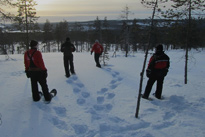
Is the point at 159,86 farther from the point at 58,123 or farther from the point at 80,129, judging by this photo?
the point at 58,123

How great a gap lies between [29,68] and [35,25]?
28565 millimetres

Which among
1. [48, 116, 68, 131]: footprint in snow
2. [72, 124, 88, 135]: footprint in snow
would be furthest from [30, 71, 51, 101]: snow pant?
[72, 124, 88, 135]: footprint in snow

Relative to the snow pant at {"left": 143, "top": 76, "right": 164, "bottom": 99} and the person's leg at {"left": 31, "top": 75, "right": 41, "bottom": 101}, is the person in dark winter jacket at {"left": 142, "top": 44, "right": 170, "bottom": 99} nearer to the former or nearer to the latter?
the snow pant at {"left": 143, "top": 76, "right": 164, "bottom": 99}

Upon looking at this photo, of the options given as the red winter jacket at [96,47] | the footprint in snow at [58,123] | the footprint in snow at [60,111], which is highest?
the red winter jacket at [96,47]

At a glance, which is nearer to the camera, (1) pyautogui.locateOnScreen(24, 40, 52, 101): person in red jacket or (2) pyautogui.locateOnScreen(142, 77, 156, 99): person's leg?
(1) pyautogui.locateOnScreen(24, 40, 52, 101): person in red jacket

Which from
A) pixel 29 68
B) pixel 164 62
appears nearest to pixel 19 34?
pixel 29 68

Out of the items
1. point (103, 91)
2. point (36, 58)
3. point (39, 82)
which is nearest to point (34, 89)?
point (39, 82)

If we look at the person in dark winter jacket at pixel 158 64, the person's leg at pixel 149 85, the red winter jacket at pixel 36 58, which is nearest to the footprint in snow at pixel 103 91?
the person's leg at pixel 149 85

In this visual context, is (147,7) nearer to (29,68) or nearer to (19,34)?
(29,68)

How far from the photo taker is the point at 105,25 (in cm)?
4809

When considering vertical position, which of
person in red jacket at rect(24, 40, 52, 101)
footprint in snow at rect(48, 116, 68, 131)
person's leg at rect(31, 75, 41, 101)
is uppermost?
person in red jacket at rect(24, 40, 52, 101)

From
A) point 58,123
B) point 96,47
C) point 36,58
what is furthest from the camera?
point 96,47

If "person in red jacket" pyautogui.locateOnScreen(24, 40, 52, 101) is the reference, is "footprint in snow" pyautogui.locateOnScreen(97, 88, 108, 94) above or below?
below

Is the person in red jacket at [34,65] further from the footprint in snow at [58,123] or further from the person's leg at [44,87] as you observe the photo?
the footprint in snow at [58,123]
